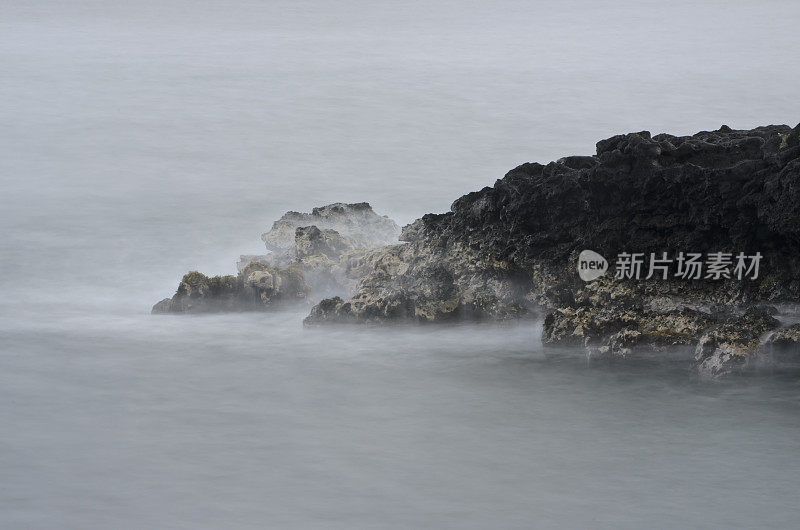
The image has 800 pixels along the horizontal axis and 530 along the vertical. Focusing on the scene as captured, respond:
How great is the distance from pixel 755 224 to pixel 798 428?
66.9 inches

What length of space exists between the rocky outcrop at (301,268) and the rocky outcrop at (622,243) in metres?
1.02

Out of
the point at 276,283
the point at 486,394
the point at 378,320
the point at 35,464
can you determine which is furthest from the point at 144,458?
the point at 276,283

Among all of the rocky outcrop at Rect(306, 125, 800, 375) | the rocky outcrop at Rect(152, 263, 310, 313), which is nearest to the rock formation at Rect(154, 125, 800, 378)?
the rocky outcrop at Rect(306, 125, 800, 375)

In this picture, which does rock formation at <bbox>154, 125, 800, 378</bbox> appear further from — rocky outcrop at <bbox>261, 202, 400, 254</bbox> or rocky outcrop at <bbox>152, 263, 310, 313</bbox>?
rocky outcrop at <bbox>261, 202, 400, 254</bbox>

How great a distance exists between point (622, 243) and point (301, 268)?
143 inches

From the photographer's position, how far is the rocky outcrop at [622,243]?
9883 mm

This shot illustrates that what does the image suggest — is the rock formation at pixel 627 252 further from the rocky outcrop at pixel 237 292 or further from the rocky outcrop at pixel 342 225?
the rocky outcrop at pixel 342 225

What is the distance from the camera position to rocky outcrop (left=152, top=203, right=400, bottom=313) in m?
12.4

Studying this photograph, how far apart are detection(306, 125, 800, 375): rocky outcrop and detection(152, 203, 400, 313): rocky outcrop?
102 centimetres

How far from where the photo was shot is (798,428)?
885 centimetres

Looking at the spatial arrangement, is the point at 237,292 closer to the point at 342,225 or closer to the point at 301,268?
the point at 301,268

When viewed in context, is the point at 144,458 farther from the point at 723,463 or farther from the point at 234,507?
the point at 723,463

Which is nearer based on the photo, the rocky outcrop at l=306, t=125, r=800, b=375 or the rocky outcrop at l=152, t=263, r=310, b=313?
the rocky outcrop at l=306, t=125, r=800, b=375

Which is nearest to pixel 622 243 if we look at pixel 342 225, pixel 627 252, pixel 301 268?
pixel 627 252
